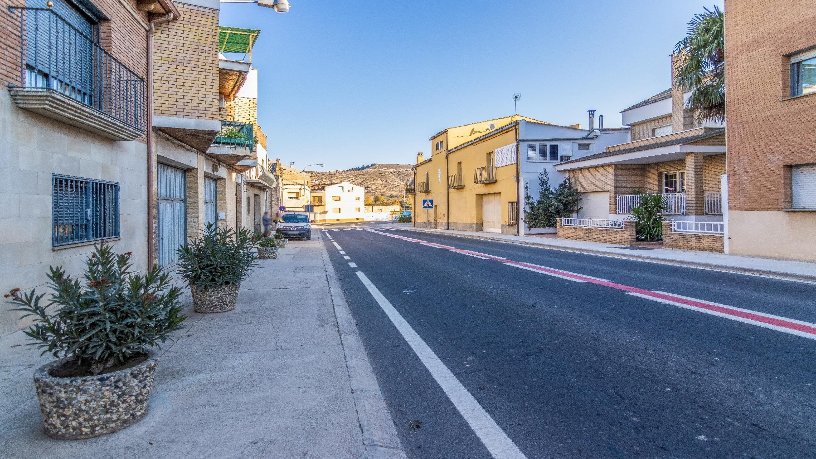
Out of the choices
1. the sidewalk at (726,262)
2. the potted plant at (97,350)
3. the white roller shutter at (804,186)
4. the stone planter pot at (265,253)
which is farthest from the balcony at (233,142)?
the white roller shutter at (804,186)

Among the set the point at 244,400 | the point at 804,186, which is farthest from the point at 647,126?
the point at 244,400

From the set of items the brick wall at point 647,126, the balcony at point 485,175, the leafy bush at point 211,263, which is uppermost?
the brick wall at point 647,126

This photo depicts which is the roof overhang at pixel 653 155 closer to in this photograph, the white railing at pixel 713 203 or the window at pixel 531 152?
the white railing at pixel 713 203

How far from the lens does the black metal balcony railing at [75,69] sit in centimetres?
641

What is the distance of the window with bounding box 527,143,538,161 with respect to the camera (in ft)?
102

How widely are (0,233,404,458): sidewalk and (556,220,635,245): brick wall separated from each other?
678 inches

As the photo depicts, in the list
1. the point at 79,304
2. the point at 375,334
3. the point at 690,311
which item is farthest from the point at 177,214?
the point at 690,311

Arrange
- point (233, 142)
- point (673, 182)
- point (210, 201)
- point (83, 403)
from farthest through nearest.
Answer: point (673, 182), point (210, 201), point (233, 142), point (83, 403)

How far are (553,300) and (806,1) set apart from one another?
1214 cm

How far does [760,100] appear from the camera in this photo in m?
14.8

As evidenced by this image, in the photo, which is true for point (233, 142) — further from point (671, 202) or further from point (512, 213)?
point (512, 213)

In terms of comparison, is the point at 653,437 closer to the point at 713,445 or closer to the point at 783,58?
the point at 713,445

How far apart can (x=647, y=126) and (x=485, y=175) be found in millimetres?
11450

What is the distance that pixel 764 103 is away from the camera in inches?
579
